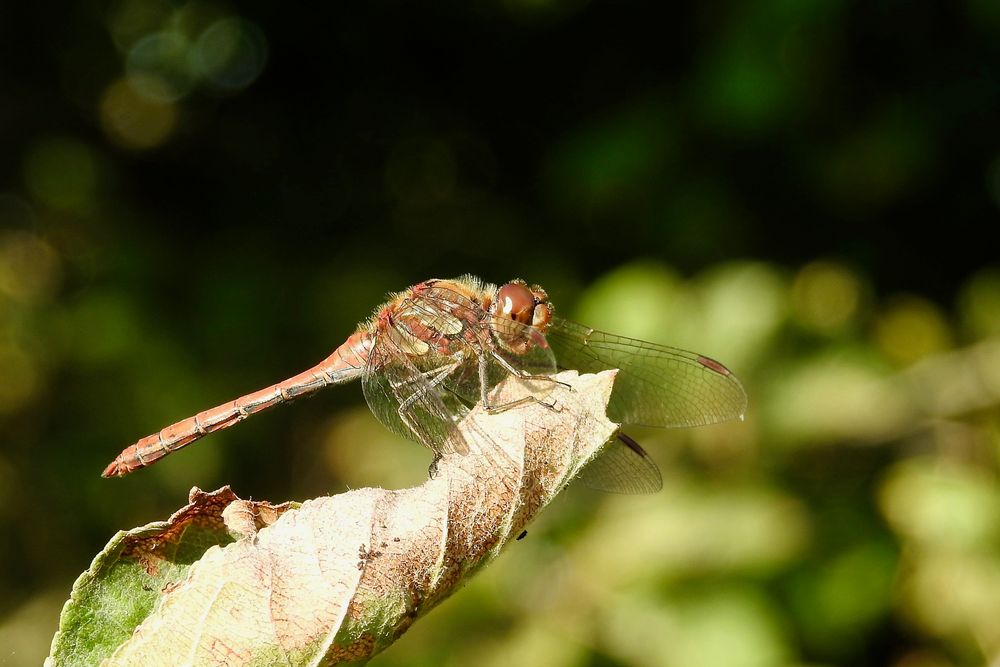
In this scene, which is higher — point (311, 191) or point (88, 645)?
point (311, 191)

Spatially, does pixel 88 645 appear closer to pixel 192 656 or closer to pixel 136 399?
pixel 192 656

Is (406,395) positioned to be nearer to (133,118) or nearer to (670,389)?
(670,389)

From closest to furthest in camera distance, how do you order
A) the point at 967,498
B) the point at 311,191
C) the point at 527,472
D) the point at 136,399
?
the point at 527,472, the point at 967,498, the point at 136,399, the point at 311,191

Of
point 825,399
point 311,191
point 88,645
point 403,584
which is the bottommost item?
point 825,399

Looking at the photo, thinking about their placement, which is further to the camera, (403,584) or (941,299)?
(941,299)

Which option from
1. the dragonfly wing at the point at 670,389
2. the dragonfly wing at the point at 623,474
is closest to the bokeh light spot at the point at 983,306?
the dragonfly wing at the point at 670,389

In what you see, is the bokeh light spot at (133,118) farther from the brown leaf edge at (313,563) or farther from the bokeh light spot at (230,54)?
the brown leaf edge at (313,563)

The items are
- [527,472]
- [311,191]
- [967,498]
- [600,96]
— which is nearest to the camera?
[527,472]

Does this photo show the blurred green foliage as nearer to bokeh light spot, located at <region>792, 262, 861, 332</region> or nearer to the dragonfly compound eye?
bokeh light spot, located at <region>792, 262, 861, 332</region>

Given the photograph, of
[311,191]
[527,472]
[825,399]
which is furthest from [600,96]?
[527,472]
